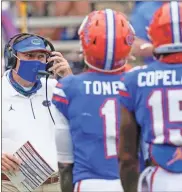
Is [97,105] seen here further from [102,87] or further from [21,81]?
[21,81]

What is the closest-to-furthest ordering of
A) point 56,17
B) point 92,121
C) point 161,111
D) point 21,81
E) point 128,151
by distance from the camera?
point 161,111
point 92,121
point 128,151
point 21,81
point 56,17

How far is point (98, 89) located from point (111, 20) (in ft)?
1.24

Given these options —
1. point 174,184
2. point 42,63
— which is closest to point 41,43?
point 42,63

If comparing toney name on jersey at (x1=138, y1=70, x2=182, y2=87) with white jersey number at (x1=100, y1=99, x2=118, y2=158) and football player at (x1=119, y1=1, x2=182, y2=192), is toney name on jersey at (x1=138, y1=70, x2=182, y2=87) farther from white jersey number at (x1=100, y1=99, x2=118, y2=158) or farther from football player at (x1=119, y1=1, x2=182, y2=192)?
white jersey number at (x1=100, y1=99, x2=118, y2=158)

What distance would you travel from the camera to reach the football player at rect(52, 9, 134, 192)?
16.6 feet

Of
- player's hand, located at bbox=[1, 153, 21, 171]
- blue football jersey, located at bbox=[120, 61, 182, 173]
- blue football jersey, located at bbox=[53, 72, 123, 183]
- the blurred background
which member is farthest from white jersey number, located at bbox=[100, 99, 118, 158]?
the blurred background

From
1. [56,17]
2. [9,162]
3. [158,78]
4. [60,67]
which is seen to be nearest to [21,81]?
[60,67]

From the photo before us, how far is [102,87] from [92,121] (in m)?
0.19

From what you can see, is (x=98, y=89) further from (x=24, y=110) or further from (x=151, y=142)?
(x=24, y=110)

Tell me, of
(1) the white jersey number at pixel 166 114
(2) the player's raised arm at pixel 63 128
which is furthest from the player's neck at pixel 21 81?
(1) the white jersey number at pixel 166 114

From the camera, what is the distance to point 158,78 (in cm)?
500

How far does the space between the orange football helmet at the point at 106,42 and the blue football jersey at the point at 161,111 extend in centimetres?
18

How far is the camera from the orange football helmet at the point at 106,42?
5.14 metres

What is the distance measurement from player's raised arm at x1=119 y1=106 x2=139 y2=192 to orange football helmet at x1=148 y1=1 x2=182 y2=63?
1.18ft
